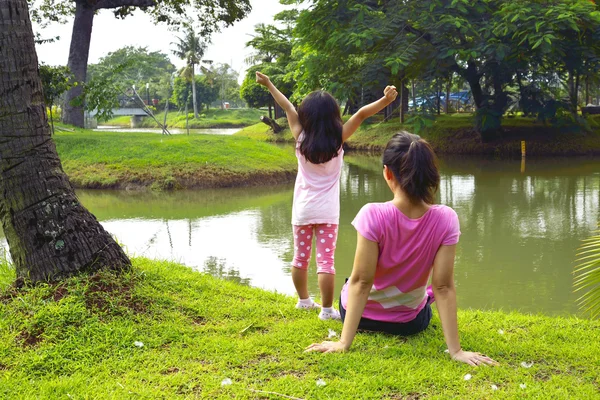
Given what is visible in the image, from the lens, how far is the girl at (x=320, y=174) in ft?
11.1

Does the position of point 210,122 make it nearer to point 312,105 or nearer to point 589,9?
point 589,9

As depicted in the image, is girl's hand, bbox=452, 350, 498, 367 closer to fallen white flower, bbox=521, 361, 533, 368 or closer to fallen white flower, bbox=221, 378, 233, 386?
fallen white flower, bbox=521, 361, 533, 368

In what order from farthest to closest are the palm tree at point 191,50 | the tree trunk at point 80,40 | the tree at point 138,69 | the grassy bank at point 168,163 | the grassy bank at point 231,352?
1. the tree at point 138,69
2. the palm tree at point 191,50
3. the tree trunk at point 80,40
4. the grassy bank at point 168,163
5. the grassy bank at point 231,352

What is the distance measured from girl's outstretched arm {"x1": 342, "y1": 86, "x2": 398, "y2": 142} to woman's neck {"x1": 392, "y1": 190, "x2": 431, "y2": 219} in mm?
675

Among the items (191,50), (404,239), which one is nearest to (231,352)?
(404,239)

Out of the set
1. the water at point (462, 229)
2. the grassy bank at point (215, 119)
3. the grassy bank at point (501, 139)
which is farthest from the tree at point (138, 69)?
the water at point (462, 229)

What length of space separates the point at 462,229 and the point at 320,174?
511cm

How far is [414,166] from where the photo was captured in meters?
2.69

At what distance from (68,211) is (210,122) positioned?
155 feet

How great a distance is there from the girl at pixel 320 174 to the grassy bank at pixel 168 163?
9143 mm

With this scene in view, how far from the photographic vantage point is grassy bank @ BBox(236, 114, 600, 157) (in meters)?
19.9

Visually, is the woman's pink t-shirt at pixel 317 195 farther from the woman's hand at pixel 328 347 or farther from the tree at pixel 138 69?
the tree at pixel 138 69

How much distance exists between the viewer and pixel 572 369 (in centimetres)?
276

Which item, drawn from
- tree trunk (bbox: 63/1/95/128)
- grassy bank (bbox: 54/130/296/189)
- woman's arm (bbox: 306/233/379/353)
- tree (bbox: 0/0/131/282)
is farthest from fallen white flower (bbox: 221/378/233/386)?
tree trunk (bbox: 63/1/95/128)
